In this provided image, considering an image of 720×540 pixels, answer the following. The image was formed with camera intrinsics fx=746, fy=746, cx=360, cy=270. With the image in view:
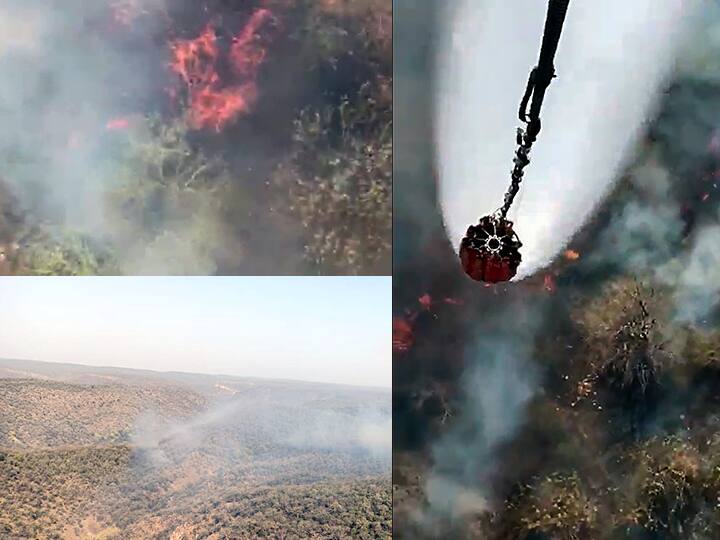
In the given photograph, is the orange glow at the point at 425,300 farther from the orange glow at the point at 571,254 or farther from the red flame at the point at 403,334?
the orange glow at the point at 571,254

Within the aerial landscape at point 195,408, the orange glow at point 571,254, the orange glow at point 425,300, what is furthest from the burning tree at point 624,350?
the aerial landscape at point 195,408

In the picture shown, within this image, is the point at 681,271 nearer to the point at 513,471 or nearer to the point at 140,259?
the point at 513,471

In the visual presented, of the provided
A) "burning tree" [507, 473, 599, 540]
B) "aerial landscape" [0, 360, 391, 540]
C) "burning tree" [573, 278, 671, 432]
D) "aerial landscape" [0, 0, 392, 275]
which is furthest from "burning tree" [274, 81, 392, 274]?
"burning tree" [507, 473, 599, 540]

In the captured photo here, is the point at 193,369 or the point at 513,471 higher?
the point at 193,369

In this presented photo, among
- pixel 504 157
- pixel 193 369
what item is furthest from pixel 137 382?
pixel 504 157

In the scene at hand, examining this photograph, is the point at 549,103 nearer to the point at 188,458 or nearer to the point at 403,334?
the point at 403,334

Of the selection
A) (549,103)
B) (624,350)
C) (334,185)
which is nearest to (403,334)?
(334,185)
